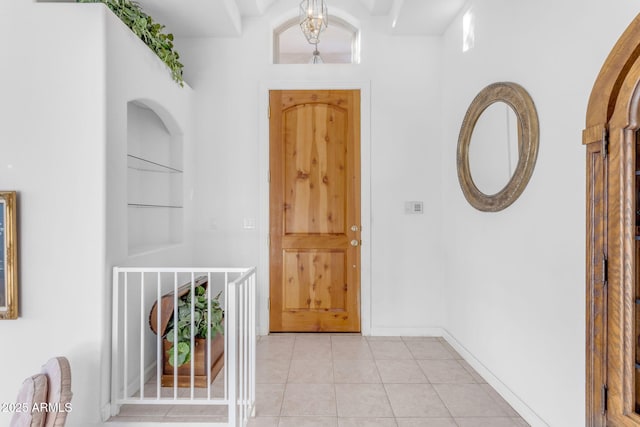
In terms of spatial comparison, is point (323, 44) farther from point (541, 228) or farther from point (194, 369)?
point (194, 369)

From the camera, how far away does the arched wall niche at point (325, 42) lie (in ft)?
11.8

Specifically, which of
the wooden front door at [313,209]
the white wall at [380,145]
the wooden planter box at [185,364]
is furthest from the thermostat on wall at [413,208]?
the wooden planter box at [185,364]

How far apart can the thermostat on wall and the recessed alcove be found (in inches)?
82.4

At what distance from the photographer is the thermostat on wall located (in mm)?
3504

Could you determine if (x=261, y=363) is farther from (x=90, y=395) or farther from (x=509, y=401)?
(x=509, y=401)

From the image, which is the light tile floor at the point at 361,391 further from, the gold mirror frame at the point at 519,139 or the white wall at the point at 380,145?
the gold mirror frame at the point at 519,139

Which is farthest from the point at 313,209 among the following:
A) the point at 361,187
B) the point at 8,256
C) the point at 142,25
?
the point at 8,256

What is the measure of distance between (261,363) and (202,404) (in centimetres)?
76

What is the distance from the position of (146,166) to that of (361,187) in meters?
1.91

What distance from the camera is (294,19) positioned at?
12.1 ft

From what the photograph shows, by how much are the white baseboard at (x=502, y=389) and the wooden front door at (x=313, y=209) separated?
3.21 ft

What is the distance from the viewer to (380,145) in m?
3.51

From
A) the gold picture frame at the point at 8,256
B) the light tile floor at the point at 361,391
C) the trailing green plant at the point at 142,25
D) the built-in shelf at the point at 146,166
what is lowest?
the light tile floor at the point at 361,391

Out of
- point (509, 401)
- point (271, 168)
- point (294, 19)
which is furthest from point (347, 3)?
point (509, 401)
